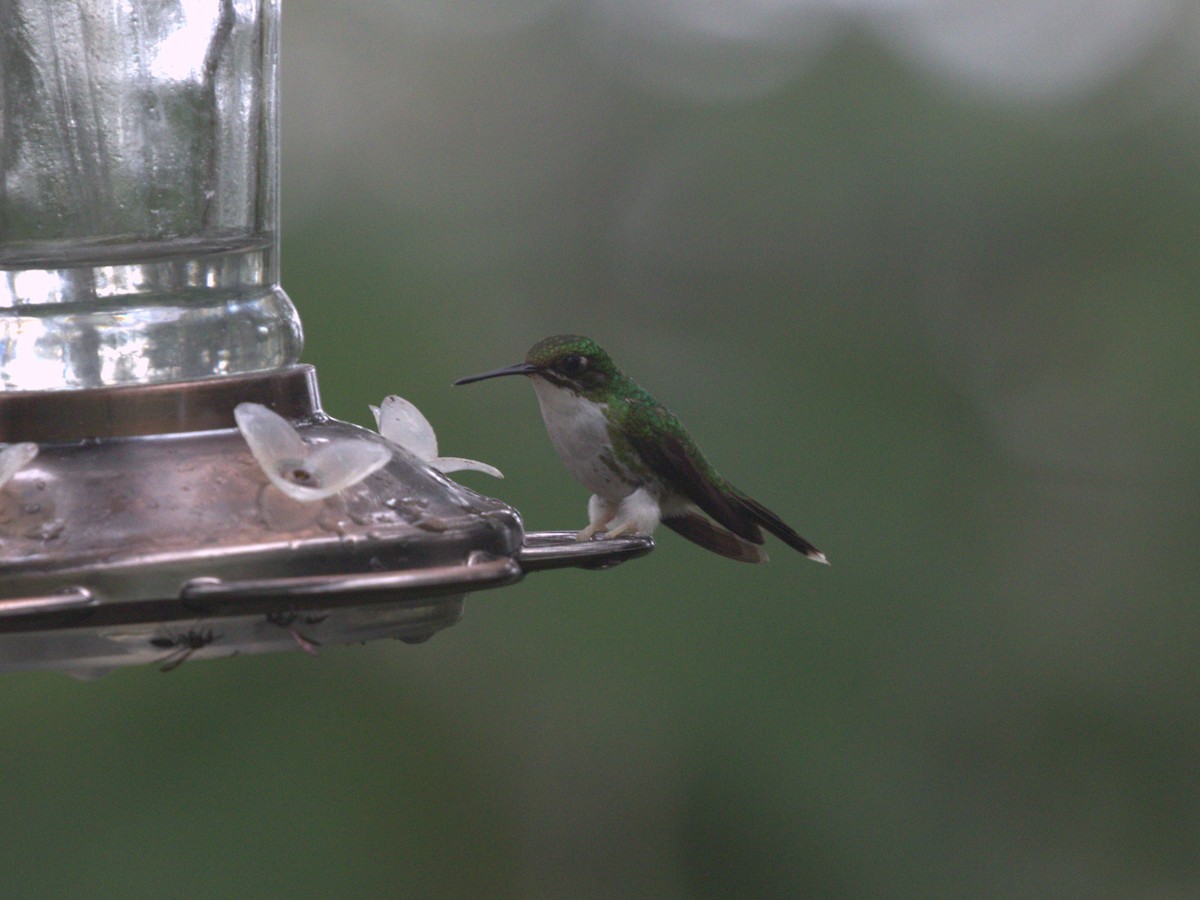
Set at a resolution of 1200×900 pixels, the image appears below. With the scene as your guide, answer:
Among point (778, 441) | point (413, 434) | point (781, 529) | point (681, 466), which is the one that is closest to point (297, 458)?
point (413, 434)

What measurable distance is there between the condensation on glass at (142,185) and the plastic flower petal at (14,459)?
23cm

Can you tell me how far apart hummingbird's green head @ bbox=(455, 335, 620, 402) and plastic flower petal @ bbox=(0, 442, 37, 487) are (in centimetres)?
155

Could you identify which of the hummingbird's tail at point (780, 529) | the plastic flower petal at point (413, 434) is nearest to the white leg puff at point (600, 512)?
the hummingbird's tail at point (780, 529)

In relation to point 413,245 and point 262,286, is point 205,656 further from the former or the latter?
point 413,245

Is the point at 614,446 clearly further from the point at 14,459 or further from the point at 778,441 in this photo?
the point at 778,441

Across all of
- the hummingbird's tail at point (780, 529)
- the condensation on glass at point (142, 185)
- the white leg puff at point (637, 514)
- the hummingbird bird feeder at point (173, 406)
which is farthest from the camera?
the white leg puff at point (637, 514)

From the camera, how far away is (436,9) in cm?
679

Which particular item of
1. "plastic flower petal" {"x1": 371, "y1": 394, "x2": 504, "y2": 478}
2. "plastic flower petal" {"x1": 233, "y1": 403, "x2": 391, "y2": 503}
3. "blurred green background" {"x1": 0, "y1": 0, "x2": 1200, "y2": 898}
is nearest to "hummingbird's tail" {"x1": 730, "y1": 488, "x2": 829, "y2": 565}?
"plastic flower petal" {"x1": 371, "y1": 394, "x2": 504, "y2": 478}

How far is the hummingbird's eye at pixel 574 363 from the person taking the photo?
2.73 metres

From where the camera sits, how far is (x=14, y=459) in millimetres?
1174

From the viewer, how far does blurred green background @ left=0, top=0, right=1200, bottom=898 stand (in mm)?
5684

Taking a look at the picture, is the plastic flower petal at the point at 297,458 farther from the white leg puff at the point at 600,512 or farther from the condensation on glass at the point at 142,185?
the white leg puff at the point at 600,512

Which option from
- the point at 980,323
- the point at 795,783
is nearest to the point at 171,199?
the point at 795,783

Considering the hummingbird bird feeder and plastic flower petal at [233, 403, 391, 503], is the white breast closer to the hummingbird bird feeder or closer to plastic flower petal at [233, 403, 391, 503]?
the hummingbird bird feeder
